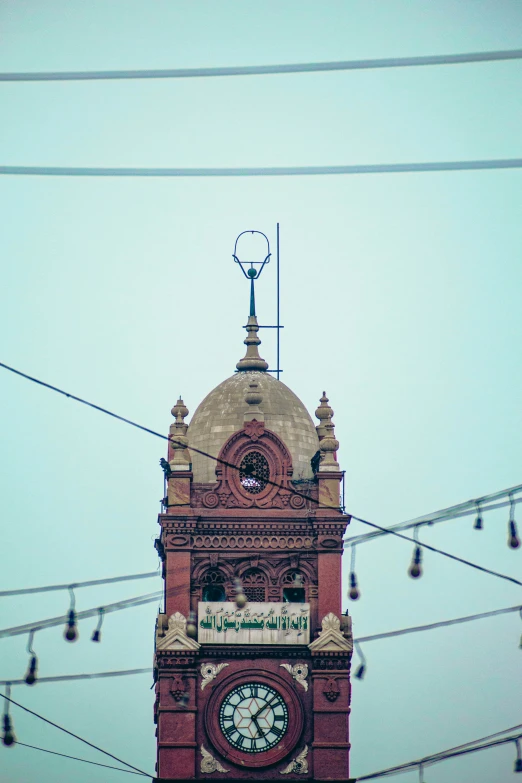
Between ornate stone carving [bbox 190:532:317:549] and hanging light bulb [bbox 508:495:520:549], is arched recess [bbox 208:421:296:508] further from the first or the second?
hanging light bulb [bbox 508:495:520:549]

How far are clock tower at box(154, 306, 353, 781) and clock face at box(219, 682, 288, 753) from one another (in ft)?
0.11

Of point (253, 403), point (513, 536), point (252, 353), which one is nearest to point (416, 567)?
point (513, 536)

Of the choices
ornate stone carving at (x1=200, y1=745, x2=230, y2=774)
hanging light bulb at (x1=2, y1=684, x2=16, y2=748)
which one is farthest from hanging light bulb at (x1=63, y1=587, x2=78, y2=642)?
ornate stone carving at (x1=200, y1=745, x2=230, y2=774)

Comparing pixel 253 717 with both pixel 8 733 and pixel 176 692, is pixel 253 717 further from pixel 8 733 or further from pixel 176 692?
pixel 8 733

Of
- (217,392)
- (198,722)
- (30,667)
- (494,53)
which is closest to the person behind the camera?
(494,53)

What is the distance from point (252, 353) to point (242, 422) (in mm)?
4495

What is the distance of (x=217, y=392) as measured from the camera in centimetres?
7756

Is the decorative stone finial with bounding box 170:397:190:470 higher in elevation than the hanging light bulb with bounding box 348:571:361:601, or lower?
higher

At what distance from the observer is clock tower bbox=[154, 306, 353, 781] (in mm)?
71312

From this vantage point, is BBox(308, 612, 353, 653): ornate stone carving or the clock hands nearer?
the clock hands

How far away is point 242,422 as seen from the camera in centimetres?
7550

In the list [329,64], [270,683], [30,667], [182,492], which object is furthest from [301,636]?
[329,64]

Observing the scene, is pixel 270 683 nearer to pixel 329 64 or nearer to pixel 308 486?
pixel 308 486

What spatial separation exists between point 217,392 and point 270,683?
37.0 feet
